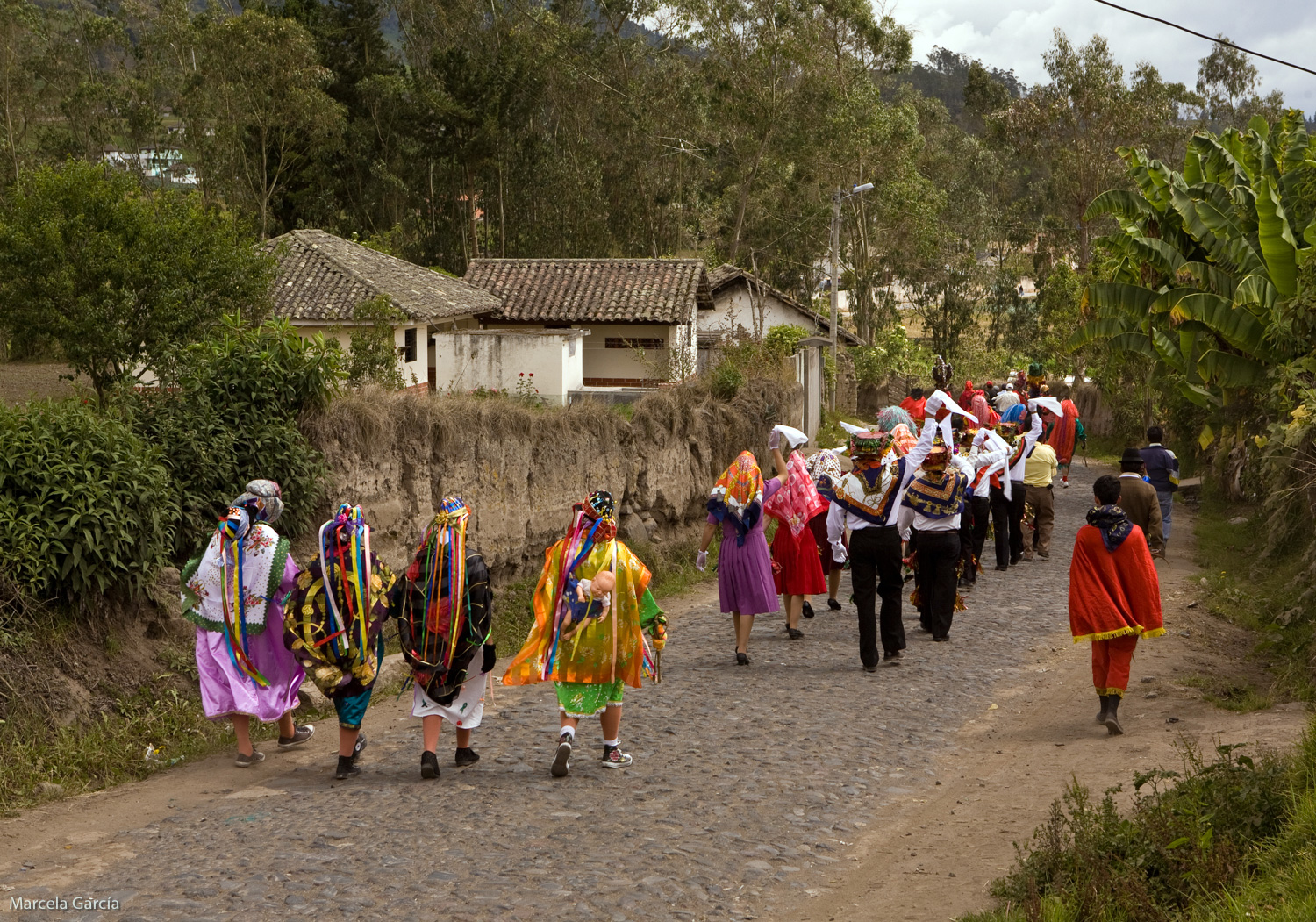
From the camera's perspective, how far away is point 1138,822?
5.68 m

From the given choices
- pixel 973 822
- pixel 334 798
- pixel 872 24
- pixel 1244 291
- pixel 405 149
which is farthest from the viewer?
pixel 872 24

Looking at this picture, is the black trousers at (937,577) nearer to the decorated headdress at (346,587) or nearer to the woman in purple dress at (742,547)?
the woman in purple dress at (742,547)

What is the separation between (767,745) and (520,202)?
41755mm

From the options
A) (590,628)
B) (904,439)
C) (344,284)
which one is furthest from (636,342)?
(590,628)

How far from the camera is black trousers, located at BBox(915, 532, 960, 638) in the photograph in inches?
425

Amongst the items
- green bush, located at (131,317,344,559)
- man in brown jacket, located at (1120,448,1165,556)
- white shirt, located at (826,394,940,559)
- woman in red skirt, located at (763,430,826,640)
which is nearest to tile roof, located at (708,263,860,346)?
man in brown jacket, located at (1120,448,1165,556)

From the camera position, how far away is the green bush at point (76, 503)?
8.08 meters

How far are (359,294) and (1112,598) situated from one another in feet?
73.5

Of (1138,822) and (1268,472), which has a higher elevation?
(1268,472)

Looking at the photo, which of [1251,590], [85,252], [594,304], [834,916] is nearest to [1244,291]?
[1251,590]

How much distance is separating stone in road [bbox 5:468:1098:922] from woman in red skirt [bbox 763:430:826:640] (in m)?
1.12

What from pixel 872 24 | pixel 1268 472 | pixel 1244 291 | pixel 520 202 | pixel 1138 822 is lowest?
pixel 1138 822

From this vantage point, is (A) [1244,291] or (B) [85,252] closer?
(A) [1244,291]

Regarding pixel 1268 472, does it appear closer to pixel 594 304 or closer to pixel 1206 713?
pixel 1206 713
